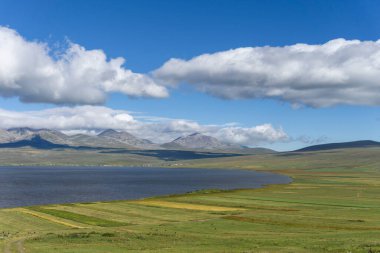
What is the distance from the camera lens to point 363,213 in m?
93.9

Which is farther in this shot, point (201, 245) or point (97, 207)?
point (97, 207)

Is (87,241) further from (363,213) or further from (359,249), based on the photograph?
(363,213)

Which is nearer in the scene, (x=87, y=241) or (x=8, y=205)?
(x=87, y=241)

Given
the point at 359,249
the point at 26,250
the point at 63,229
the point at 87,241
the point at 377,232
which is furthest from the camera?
the point at 63,229

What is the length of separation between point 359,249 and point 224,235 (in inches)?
886

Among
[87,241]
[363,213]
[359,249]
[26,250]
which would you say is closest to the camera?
[359,249]

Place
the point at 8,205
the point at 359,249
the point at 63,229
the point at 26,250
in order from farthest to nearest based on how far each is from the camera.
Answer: the point at 8,205 < the point at 63,229 < the point at 26,250 < the point at 359,249

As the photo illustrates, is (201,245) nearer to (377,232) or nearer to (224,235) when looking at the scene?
(224,235)

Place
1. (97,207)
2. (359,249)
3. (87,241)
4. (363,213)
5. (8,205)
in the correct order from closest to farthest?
(359,249), (87,241), (363,213), (97,207), (8,205)

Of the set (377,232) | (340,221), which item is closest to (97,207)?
(340,221)

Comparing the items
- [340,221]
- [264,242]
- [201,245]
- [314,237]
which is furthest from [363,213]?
[201,245]

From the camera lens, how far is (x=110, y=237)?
63.5m

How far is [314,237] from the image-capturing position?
6122 cm

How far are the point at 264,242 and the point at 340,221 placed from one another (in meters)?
30.8
